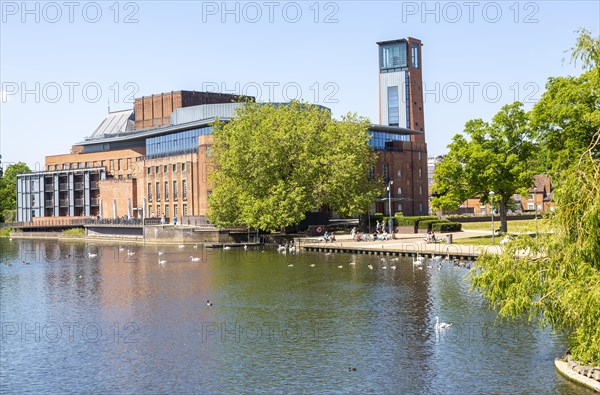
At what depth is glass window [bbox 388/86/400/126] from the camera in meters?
156

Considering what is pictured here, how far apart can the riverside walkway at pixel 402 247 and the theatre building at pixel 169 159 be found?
25172mm

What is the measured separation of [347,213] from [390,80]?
76831 mm

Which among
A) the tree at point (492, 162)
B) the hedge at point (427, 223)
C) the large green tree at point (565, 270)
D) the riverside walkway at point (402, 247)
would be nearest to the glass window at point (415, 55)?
the hedge at point (427, 223)

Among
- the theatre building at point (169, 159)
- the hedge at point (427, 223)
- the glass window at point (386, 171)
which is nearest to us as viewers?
the hedge at point (427, 223)

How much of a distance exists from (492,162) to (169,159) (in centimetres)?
5901

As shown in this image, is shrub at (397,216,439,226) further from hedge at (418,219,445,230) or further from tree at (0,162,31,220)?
tree at (0,162,31,220)

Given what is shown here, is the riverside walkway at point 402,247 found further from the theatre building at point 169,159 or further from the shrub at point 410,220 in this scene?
the theatre building at point 169,159

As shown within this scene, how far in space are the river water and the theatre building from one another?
52070 millimetres

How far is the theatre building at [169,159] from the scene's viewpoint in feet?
359

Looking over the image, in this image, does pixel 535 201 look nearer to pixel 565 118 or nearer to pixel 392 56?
pixel 392 56

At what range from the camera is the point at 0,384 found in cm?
2589

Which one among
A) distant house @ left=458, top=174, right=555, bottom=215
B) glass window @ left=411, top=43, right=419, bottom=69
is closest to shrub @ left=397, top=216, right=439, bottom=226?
distant house @ left=458, top=174, right=555, bottom=215

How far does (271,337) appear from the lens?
1275 inches

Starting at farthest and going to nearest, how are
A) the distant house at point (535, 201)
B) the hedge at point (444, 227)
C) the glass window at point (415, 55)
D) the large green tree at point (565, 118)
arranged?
the glass window at point (415, 55)
the distant house at point (535, 201)
the hedge at point (444, 227)
the large green tree at point (565, 118)
